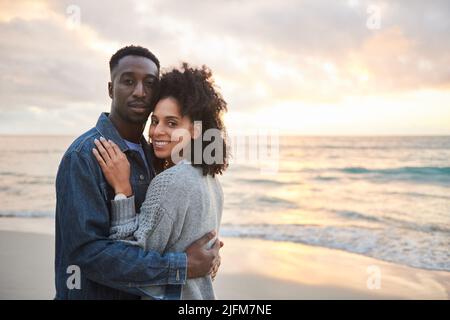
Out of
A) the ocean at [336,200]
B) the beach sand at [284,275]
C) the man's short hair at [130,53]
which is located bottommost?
the beach sand at [284,275]

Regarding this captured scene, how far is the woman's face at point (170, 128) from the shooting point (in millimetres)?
2434

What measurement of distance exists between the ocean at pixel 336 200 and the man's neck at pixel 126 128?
6.16 m

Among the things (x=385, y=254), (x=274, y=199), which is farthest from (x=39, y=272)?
(x=274, y=199)

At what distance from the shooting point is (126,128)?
2.59 m

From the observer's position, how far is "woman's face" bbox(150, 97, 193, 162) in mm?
2434

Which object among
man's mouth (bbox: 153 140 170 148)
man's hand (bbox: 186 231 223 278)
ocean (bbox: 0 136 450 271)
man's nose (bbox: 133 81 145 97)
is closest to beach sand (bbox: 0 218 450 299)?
ocean (bbox: 0 136 450 271)

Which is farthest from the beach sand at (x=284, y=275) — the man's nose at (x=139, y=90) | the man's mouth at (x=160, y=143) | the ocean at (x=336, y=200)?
the man's nose at (x=139, y=90)

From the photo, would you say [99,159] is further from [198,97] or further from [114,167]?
[198,97]

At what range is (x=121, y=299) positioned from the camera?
92.6 inches

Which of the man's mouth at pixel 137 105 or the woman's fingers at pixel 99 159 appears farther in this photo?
the man's mouth at pixel 137 105

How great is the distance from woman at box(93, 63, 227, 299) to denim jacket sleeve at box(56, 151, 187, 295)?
0.21ft

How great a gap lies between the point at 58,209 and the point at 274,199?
1332 centimetres

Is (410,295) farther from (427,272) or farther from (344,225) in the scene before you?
(344,225)

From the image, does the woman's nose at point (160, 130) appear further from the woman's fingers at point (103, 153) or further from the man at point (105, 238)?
the woman's fingers at point (103, 153)
